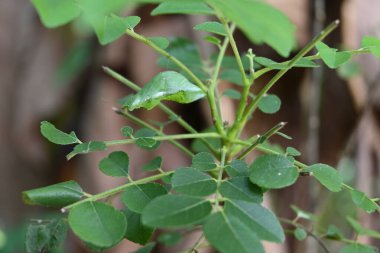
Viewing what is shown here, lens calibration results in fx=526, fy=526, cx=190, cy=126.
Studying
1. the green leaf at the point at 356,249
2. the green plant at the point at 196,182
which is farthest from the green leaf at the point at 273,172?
the green leaf at the point at 356,249

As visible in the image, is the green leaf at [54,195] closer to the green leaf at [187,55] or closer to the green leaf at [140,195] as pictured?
the green leaf at [140,195]

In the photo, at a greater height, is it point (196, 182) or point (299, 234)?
point (196, 182)

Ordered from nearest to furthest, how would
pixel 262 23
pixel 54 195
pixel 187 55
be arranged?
pixel 262 23 < pixel 54 195 < pixel 187 55

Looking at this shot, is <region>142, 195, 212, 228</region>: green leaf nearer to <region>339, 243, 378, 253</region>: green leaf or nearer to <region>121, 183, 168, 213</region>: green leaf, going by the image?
<region>121, 183, 168, 213</region>: green leaf

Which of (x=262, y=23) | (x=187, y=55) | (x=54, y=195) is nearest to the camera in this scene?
(x=262, y=23)

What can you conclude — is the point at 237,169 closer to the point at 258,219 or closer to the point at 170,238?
the point at 258,219

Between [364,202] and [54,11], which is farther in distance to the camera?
[364,202]

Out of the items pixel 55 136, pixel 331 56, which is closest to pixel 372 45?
pixel 331 56
